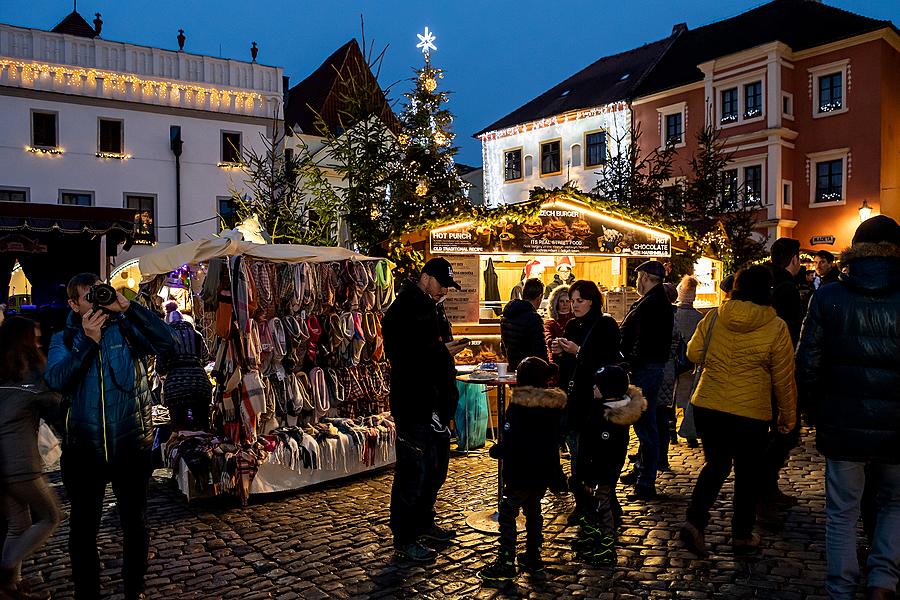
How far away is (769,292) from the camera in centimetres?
452

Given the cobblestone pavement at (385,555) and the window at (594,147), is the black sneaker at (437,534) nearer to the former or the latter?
the cobblestone pavement at (385,555)

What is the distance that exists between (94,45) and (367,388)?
22.9m

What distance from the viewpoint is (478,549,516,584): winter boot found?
433cm

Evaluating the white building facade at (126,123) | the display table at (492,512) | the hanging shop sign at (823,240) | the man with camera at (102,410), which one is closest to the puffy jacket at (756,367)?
the display table at (492,512)

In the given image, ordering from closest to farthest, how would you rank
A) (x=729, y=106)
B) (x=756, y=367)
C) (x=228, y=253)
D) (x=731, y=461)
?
(x=756, y=367) < (x=731, y=461) < (x=228, y=253) < (x=729, y=106)

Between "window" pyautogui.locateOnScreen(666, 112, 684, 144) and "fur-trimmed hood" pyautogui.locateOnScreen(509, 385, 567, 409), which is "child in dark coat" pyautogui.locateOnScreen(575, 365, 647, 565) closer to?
"fur-trimmed hood" pyautogui.locateOnScreen(509, 385, 567, 409)

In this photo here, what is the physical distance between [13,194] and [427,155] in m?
19.5

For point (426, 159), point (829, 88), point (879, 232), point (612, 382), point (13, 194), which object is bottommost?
point (612, 382)

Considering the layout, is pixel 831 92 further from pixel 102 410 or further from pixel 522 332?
pixel 102 410

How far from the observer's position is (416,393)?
4.82 m

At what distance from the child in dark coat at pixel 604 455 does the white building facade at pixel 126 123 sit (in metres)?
20.2

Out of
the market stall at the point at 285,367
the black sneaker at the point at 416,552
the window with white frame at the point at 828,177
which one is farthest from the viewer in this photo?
the window with white frame at the point at 828,177

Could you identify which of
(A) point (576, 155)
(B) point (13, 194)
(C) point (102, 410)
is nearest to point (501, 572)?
(C) point (102, 410)

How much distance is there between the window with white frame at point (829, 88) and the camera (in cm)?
2366
